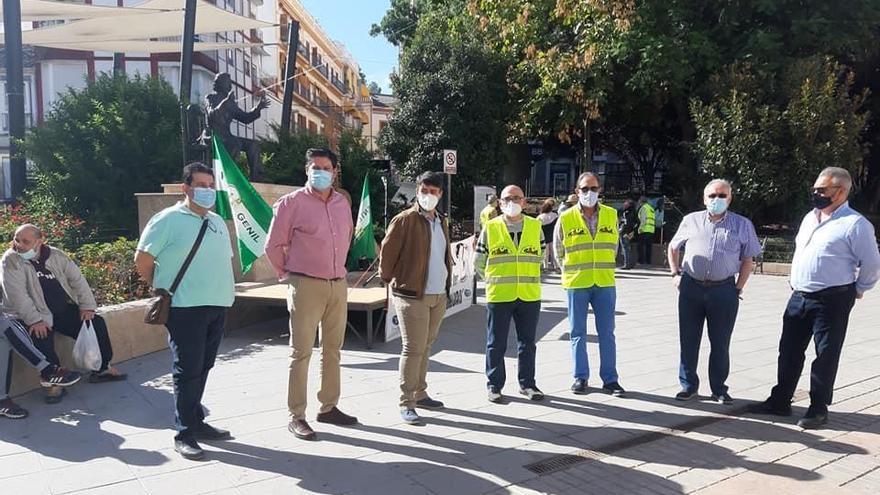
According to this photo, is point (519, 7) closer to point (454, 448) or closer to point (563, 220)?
Answer: point (563, 220)

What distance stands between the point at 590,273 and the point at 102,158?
398 inches

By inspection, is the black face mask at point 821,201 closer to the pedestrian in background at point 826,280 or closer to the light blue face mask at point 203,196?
the pedestrian in background at point 826,280

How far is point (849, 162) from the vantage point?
15.5 m

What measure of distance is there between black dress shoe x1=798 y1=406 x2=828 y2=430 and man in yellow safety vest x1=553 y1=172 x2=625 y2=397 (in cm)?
135

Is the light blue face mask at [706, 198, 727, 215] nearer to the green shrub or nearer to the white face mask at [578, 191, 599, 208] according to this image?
the white face mask at [578, 191, 599, 208]

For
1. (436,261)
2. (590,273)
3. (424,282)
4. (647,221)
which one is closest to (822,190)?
(590,273)

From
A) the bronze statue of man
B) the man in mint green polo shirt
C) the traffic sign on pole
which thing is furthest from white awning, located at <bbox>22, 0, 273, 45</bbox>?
the man in mint green polo shirt

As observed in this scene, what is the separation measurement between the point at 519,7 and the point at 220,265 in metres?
16.2

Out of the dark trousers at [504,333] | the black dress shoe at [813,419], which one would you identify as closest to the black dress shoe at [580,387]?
the dark trousers at [504,333]

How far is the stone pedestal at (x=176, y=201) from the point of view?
352 inches

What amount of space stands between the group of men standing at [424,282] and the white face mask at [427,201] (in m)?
0.02

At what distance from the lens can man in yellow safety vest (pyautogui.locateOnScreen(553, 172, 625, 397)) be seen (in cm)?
542

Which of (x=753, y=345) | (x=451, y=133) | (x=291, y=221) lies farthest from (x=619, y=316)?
(x=451, y=133)

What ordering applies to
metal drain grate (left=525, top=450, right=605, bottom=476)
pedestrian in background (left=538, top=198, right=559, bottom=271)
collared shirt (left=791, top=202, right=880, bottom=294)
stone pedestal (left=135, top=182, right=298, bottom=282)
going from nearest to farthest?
metal drain grate (left=525, top=450, right=605, bottom=476) < collared shirt (left=791, top=202, right=880, bottom=294) < stone pedestal (left=135, top=182, right=298, bottom=282) < pedestrian in background (left=538, top=198, right=559, bottom=271)
